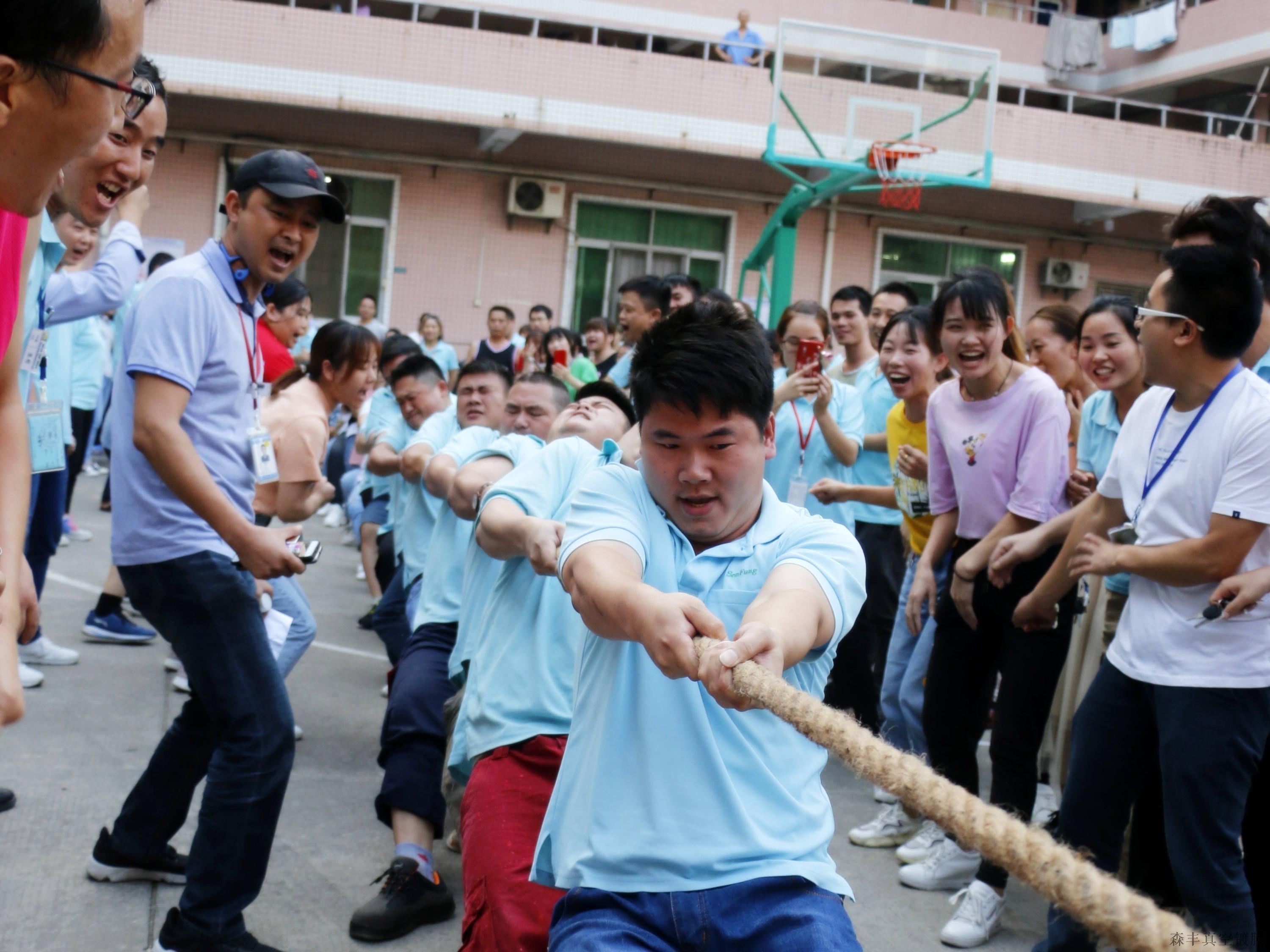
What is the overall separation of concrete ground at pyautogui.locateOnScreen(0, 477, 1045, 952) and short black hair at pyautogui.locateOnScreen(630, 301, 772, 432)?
1.89m

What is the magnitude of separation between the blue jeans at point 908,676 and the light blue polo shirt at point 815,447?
0.74m

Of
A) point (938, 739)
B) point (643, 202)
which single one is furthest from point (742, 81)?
point (938, 739)

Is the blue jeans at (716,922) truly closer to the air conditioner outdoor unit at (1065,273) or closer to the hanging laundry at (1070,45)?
the air conditioner outdoor unit at (1065,273)

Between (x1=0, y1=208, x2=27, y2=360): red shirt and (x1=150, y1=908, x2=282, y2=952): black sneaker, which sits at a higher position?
(x1=0, y1=208, x2=27, y2=360): red shirt

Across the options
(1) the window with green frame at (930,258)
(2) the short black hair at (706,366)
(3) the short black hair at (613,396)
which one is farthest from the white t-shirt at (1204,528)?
(1) the window with green frame at (930,258)

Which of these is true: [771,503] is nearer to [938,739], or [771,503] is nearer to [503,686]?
[503,686]

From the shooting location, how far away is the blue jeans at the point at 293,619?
11.6 feet

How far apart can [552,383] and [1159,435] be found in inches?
74.4

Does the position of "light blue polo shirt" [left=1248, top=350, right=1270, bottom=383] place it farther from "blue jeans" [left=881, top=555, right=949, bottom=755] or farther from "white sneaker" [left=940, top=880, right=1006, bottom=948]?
"white sneaker" [left=940, top=880, right=1006, bottom=948]

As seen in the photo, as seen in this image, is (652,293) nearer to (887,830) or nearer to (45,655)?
(887,830)

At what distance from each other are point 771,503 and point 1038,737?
1.82 meters

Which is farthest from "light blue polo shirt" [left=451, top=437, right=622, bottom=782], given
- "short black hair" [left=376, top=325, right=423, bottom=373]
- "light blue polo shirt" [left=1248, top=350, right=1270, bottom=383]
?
"short black hair" [left=376, top=325, right=423, bottom=373]

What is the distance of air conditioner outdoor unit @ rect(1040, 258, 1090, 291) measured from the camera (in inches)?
622

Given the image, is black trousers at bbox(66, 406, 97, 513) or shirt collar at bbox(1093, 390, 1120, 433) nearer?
shirt collar at bbox(1093, 390, 1120, 433)
